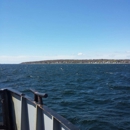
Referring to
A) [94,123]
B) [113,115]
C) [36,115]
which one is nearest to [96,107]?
[113,115]

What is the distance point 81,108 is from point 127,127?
4.13m

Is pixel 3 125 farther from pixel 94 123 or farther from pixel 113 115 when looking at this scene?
pixel 113 115

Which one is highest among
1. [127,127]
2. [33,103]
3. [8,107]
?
[33,103]

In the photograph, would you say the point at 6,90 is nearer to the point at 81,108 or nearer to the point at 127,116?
the point at 127,116

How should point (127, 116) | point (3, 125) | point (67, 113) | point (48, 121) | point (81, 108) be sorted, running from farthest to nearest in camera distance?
point (81, 108)
point (67, 113)
point (127, 116)
point (3, 125)
point (48, 121)

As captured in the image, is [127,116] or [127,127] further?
[127,116]

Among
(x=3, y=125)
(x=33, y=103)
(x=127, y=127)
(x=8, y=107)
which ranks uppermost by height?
(x=33, y=103)

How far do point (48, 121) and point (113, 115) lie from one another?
29.8 ft

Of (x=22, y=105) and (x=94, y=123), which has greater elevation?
(x=22, y=105)

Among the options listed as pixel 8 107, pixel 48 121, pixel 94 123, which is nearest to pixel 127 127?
pixel 94 123

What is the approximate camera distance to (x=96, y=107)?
44.0ft

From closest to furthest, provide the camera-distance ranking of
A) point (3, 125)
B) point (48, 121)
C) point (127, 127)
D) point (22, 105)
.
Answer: point (48, 121), point (22, 105), point (3, 125), point (127, 127)

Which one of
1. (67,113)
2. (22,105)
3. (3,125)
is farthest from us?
(67,113)

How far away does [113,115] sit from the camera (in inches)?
441
